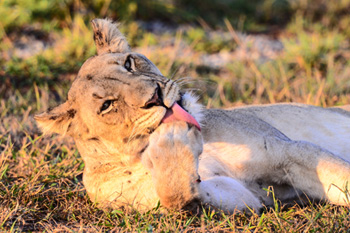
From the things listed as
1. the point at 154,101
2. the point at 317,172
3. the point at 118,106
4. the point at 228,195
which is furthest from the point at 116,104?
the point at 317,172

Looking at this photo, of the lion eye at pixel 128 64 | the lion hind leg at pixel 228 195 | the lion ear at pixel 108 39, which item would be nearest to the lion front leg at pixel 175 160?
the lion hind leg at pixel 228 195

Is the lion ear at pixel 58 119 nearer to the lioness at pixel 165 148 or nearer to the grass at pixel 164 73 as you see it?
the lioness at pixel 165 148

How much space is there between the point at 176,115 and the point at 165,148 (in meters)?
0.23

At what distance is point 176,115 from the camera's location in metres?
2.44

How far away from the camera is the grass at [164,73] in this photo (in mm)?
2646

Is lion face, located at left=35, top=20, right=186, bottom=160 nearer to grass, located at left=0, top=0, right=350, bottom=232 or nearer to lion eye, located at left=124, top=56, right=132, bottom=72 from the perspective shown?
lion eye, located at left=124, top=56, right=132, bottom=72

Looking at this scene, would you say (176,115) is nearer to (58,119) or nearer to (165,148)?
(165,148)

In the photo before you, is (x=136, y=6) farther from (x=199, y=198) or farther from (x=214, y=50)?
(x=199, y=198)

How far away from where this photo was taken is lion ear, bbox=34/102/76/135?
2.78 meters

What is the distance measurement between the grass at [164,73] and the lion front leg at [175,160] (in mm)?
199

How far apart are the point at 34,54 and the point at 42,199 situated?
3.44 meters

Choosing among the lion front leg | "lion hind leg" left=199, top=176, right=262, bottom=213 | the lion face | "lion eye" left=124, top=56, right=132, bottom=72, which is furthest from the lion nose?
"lion hind leg" left=199, top=176, right=262, bottom=213

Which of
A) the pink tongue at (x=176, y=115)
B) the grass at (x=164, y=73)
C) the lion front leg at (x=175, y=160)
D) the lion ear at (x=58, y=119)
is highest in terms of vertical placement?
the pink tongue at (x=176, y=115)

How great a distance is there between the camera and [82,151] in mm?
2893
